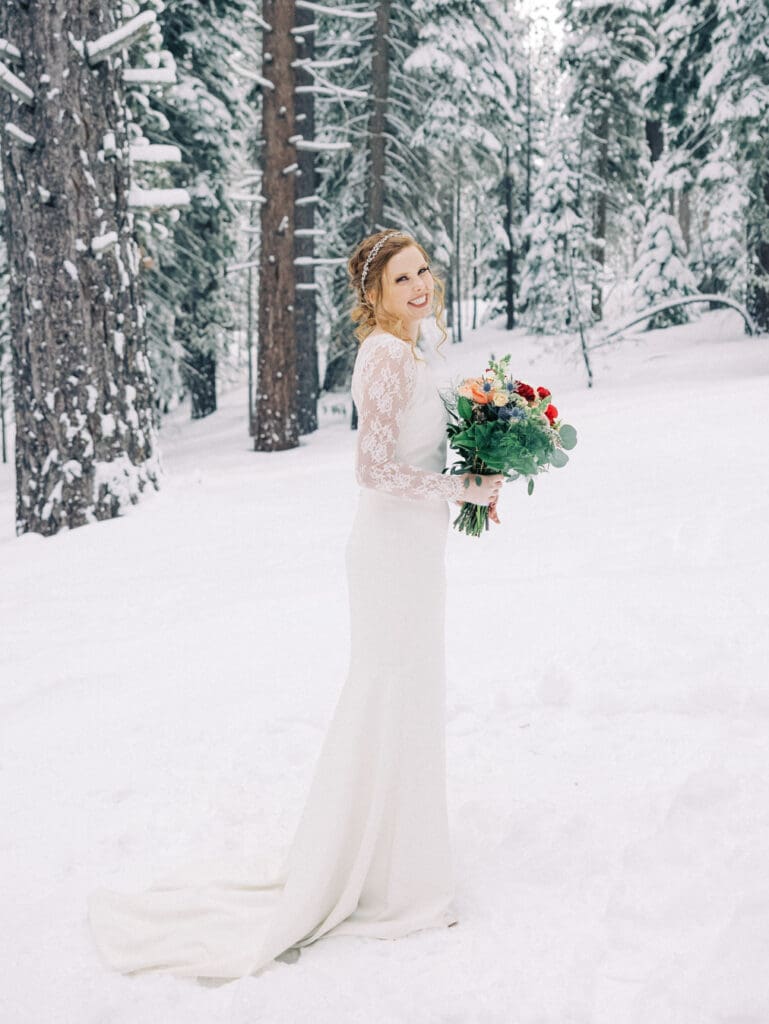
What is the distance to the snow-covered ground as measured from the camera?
2873 mm

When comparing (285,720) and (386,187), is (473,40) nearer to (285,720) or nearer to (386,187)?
(386,187)

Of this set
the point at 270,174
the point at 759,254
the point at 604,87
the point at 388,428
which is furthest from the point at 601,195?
the point at 388,428

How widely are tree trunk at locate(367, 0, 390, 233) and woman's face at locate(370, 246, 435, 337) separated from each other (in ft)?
45.2

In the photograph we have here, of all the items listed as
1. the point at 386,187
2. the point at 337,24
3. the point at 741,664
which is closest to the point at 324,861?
the point at 741,664

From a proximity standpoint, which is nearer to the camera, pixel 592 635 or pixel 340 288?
pixel 592 635

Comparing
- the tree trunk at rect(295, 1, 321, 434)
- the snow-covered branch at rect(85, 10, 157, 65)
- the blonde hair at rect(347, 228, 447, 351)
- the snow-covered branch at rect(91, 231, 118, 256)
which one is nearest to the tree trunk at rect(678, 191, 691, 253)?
the tree trunk at rect(295, 1, 321, 434)

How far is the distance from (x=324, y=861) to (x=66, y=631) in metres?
3.49

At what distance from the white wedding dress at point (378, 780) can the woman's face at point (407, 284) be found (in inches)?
5.0

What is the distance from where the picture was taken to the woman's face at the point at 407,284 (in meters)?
3.16

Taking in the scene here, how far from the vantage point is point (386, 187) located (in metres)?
16.8

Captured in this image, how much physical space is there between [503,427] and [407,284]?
609 mm

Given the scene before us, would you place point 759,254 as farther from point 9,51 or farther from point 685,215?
point 685,215

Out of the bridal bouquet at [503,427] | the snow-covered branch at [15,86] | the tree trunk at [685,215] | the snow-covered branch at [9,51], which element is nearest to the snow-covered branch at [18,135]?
the snow-covered branch at [15,86]

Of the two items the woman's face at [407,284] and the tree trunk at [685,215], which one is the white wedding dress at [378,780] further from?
the tree trunk at [685,215]
